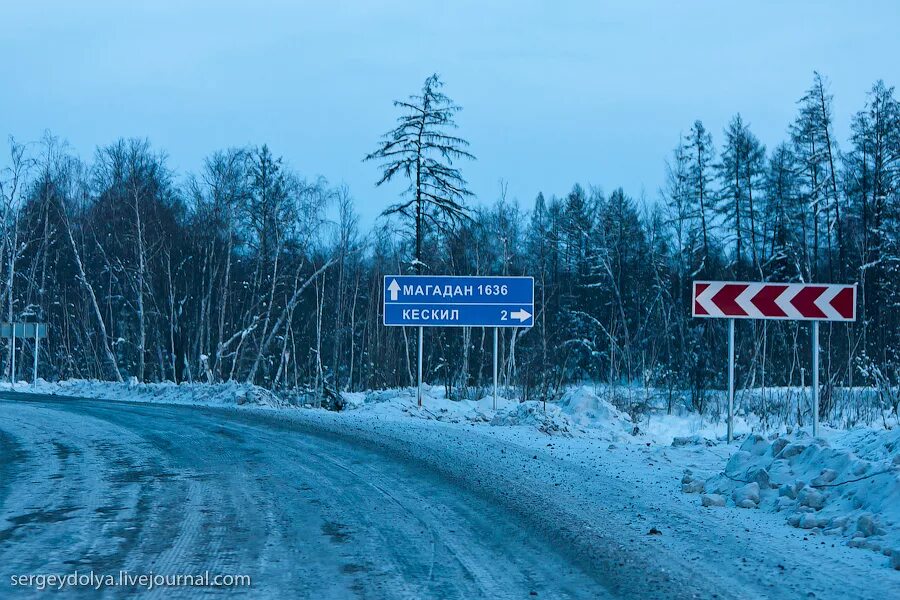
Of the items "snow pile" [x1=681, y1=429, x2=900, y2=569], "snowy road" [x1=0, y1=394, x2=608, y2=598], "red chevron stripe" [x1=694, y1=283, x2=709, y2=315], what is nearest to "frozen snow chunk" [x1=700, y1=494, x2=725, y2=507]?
"snow pile" [x1=681, y1=429, x2=900, y2=569]

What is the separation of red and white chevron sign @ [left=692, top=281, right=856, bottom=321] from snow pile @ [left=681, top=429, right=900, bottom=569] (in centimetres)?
224

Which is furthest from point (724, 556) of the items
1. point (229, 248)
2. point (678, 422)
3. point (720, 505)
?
point (229, 248)

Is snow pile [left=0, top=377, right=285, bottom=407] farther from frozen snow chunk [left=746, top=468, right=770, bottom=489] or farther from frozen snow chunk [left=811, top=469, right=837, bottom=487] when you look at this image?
frozen snow chunk [left=811, top=469, right=837, bottom=487]

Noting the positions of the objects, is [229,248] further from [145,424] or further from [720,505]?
[720,505]

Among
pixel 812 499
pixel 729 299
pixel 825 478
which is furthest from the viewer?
pixel 729 299

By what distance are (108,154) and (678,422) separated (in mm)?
37586

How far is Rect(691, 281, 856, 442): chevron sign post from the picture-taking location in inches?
451

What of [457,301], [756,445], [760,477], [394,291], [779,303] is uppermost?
[394,291]

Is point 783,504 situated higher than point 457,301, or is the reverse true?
point 457,301

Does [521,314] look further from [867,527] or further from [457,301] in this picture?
[867,527]

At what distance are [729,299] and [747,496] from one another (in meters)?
4.70

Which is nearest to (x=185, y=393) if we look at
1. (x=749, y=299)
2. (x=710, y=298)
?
(x=710, y=298)

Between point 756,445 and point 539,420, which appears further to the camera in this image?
point 539,420

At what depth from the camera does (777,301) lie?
38.4 ft
